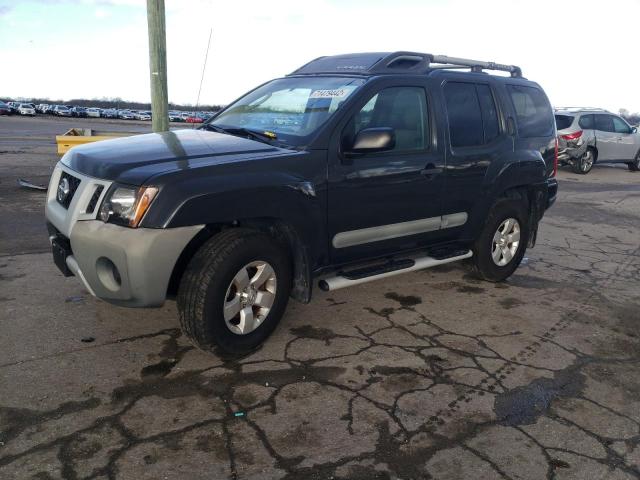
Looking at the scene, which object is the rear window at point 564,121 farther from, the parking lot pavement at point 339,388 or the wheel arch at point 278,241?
the wheel arch at point 278,241

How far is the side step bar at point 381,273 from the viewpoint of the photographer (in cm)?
382

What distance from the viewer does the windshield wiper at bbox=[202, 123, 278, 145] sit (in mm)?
3846

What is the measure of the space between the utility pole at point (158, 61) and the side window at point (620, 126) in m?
14.4

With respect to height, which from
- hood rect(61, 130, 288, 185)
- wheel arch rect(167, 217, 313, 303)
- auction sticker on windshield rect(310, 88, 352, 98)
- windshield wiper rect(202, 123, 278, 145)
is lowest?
wheel arch rect(167, 217, 313, 303)

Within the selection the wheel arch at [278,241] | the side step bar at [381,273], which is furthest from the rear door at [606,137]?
the wheel arch at [278,241]

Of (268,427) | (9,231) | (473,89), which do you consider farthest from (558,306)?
(9,231)

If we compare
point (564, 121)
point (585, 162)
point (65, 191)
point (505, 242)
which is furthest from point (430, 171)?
point (585, 162)

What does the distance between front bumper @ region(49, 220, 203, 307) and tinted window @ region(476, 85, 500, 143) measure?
9.73ft

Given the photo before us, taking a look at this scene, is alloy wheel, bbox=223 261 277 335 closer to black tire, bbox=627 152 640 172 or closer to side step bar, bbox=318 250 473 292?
side step bar, bbox=318 250 473 292

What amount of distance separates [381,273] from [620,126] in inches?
606

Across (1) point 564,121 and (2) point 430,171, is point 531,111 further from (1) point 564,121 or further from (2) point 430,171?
(1) point 564,121

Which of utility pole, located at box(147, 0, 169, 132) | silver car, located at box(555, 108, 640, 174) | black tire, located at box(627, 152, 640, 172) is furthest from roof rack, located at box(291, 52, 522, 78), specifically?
black tire, located at box(627, 152, 640, 172)

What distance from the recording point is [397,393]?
10.4 feet

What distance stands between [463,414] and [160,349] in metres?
1.96
